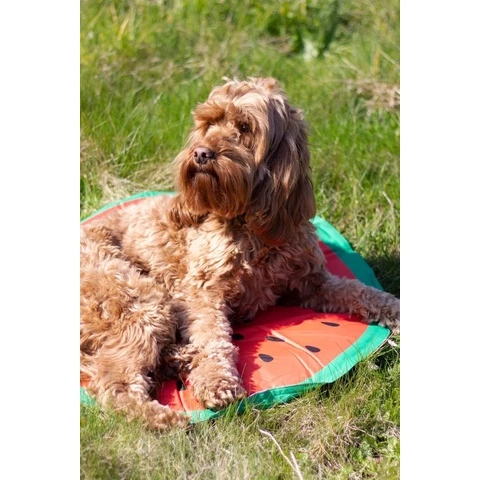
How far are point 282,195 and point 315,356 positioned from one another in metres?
0.94

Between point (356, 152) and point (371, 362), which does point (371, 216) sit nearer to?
point (356, 152)

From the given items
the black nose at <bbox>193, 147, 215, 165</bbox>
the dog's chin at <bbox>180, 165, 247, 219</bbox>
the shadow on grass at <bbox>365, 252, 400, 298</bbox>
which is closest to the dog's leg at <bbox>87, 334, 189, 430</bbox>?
the dog's chin at <bbox>180, 165, 247, 219</bbox>

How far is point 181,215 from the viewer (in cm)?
473

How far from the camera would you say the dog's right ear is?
465 cm

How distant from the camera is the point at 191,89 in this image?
7207 millimetres

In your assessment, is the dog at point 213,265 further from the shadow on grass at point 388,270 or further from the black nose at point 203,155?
the shadow on grass at point 388,270

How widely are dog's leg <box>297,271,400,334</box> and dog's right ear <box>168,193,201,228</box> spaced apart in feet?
2.72

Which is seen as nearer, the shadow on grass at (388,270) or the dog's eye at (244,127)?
the dog's eye at (244,127)

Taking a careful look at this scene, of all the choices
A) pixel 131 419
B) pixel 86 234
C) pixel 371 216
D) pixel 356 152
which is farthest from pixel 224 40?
pixel 131 419

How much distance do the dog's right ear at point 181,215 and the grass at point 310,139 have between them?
4.30 feet

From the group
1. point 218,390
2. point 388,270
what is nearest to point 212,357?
point 218,390

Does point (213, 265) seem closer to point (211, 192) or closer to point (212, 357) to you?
point (211, 192)

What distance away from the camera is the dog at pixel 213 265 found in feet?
13.5

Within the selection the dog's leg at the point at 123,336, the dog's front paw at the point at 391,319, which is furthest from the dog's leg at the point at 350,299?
the dog's leg at the point at 123,336
